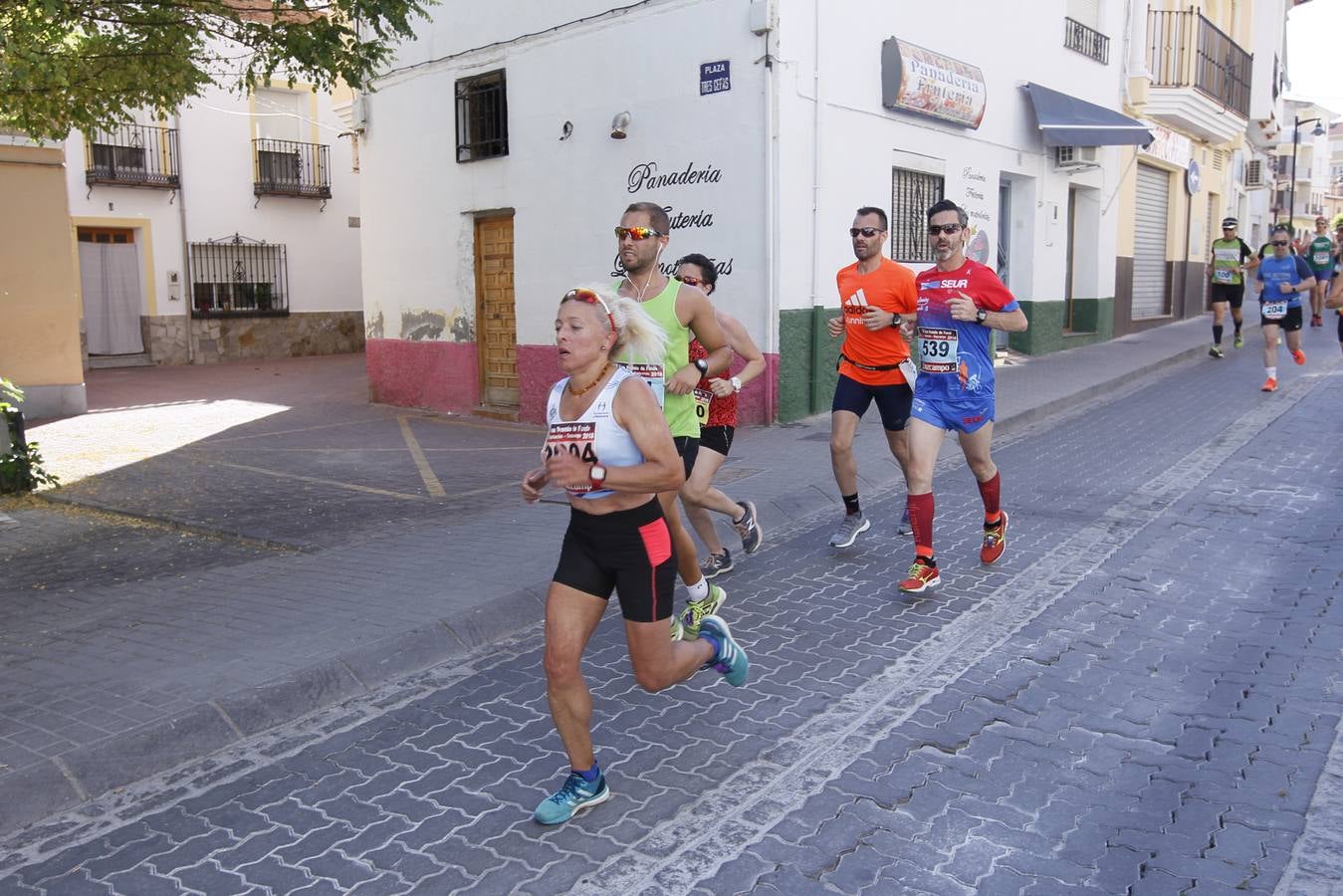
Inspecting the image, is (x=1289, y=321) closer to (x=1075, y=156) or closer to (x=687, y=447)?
(x=1075, y=156)

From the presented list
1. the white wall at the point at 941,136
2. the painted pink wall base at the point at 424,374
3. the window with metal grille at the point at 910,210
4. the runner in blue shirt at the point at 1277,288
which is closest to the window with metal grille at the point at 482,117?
the painted pink wall base at the point at 424,374

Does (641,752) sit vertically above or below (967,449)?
below

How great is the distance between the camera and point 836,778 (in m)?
3.73

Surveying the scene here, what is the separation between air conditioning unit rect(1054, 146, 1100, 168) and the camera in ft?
53.9

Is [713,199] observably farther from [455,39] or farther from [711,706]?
[711,706]

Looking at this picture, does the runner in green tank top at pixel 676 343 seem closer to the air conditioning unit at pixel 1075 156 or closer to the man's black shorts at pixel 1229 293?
the air conditioning unit at pixel 1075 156

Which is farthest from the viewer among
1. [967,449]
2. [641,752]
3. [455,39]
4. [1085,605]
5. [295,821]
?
[455,39]

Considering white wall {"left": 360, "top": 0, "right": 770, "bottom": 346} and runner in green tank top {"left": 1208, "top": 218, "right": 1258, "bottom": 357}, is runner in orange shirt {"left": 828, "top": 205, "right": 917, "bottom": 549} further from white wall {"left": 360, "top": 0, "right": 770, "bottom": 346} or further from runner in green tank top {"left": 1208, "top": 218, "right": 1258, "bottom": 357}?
runner in green tank top {"left": 1208, "top": 218, "right": 1258, "bottom": 357}

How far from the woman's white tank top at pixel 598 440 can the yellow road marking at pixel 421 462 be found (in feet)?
18.2

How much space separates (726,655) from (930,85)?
10.6 meters

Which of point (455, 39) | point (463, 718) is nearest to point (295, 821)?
point (463, 718)

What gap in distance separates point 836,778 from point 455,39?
12430 mm

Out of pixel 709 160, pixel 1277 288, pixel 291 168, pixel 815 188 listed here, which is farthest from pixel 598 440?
pixel 291 168

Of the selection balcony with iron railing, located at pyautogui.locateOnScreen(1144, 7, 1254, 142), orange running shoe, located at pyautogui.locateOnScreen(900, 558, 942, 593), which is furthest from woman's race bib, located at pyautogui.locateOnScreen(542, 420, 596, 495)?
balcony with iron railing, located at pyautogui.locateOnScreen(1144, 7, 1254, 142)
